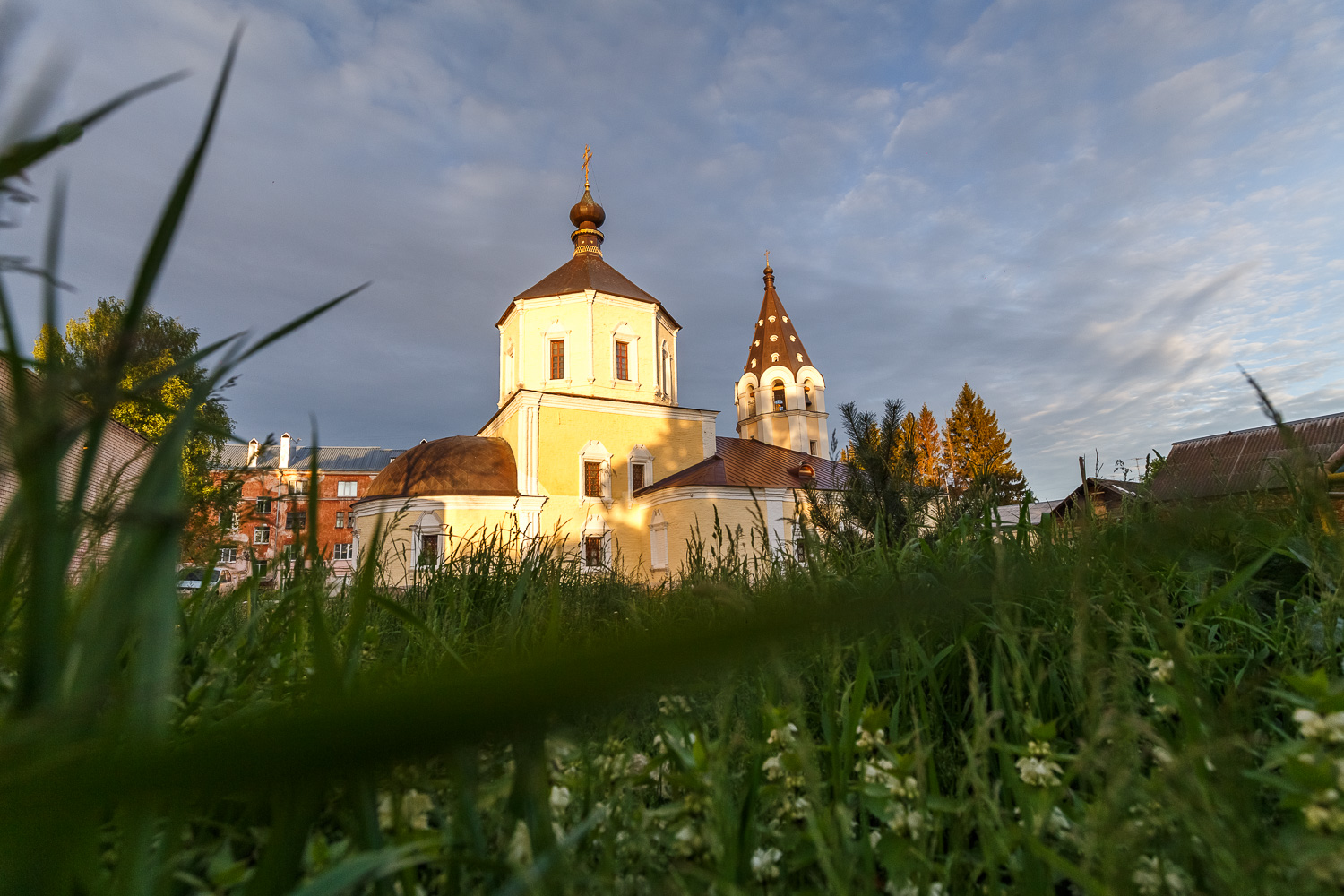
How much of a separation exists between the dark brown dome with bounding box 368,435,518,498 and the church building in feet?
0.19

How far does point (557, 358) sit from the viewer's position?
28078 millimetres

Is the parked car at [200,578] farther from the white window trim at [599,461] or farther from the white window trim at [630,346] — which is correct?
the white window trim at [630,346]

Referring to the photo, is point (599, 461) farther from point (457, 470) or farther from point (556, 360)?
point (457, 470)

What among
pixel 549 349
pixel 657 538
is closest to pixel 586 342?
pixel 549 349

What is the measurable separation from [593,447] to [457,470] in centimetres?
482

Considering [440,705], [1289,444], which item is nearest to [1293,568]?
[1289,444]

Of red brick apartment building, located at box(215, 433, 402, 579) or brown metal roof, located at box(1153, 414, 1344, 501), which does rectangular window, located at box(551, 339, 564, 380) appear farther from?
brown metal roof, located at box(1153, 414, 1344, 501)

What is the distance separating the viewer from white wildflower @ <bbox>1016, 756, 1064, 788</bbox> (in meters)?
1.25

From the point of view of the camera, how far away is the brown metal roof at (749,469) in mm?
24109

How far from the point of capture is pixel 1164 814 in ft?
3.33

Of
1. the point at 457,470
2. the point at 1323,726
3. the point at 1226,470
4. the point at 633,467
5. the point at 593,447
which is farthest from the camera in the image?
the point at 633,467

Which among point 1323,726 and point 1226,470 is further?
point 1226,470

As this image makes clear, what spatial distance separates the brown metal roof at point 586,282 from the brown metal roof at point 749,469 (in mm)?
6004

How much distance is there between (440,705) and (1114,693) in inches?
48.2
